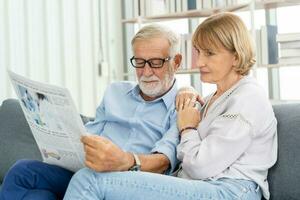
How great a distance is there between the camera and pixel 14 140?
2.21 meters

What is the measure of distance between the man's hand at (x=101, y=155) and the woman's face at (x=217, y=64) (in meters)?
0.41

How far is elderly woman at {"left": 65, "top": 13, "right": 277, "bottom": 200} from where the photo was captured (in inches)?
50.3

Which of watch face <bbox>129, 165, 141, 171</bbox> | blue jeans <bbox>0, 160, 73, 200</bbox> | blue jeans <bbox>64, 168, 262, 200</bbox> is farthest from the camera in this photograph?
blue jeans <bbox>0, 160, 73, 200</bbox>

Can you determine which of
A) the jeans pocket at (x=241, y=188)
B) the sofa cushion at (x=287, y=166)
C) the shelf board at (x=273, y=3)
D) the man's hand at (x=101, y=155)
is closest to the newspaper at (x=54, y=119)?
the man's hand at (x=101, y=155)

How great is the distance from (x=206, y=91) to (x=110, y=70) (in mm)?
759

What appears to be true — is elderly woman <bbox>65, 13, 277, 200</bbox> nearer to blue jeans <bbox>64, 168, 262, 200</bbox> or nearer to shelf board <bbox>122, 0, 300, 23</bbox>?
blue jeans <bbox>64, 168, 262, 200</bbox>

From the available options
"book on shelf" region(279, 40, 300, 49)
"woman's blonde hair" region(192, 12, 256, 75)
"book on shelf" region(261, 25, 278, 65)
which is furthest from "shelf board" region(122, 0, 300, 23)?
"woman's blonde hair" region(192, 12, 256, 75)

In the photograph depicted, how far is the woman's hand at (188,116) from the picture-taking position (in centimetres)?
154

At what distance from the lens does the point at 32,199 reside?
4.91 feet

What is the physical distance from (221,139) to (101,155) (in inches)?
13.6

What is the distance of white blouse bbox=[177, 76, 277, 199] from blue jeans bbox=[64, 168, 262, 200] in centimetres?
9

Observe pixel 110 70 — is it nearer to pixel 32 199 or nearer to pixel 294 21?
pixel 294 21

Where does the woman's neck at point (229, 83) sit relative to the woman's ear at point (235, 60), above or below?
below

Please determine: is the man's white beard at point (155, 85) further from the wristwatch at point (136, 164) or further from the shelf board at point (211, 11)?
the shelf board at point (211, 11)
